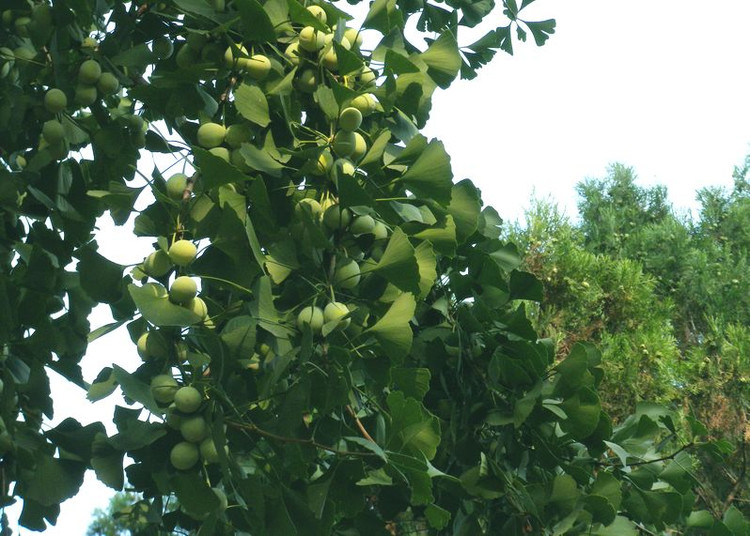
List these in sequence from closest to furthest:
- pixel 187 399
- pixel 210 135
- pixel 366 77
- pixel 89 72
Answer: pixel 187 399, pixel 210 135, pixel 366 77, pixel 89 72

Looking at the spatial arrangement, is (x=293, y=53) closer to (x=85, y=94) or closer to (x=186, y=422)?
(x=85, y=94)

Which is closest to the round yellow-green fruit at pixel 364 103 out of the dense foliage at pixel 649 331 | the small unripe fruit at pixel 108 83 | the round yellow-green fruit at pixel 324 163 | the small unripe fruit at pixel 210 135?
the round yellow-green fruit at pixel 324 163

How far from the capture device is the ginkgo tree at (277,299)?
4.31ft

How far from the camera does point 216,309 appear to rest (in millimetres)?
1474

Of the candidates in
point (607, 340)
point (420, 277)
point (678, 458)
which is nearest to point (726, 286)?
point (607, 340)

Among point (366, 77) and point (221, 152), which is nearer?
point (221, 152)

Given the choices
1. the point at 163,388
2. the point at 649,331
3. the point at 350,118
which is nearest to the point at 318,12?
the point at 350,118

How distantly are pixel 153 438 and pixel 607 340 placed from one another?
578cm

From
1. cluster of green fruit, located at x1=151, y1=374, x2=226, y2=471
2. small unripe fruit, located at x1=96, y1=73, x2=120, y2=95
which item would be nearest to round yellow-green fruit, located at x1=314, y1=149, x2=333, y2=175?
cluster of green fruit, located at x1=151, y1=374, x2=226, y2=471

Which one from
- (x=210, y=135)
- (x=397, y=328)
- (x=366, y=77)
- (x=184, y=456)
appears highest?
(x=366, y=77)

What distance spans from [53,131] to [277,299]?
620 millimetres

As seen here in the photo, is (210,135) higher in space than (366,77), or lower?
lower

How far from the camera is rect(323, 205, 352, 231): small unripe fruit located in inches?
54.4

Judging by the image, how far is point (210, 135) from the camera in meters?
1.48
